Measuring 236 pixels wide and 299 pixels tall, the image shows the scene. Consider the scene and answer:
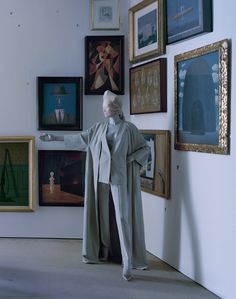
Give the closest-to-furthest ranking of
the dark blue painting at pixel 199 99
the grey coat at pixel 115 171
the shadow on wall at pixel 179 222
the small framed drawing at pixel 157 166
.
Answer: the dark blue painting at pixel 199 99, the shadow on wall at pixel 179 222, the grey coat at pixel 115 171, the small framed drawing at pixel 157 166

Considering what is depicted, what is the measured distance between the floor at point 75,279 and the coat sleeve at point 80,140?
0.80m

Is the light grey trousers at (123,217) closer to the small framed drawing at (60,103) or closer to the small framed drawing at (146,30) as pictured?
the small framed drawing at (60,103)

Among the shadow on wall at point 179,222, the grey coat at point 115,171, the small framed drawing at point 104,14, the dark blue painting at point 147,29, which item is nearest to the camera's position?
the shadow on wall at point 179,222

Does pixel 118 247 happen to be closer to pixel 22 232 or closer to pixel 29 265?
pixel 29 265

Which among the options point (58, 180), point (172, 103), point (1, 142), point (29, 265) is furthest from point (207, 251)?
point (1, 142)

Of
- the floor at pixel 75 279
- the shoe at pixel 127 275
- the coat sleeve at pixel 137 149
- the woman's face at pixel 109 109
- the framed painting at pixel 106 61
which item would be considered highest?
the framed painting at pixel 106 61

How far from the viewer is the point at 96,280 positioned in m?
2.97

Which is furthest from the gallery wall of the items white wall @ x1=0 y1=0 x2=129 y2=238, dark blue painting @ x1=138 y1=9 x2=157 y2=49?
dark blue painting @ x1=138 y1=9 x2=157 y2=49

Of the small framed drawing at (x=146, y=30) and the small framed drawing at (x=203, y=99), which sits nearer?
the small framed drawing at (x=203, y=99)

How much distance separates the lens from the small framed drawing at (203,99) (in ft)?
8.42

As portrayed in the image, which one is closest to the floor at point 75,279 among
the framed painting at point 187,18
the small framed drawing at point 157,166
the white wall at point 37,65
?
the white wall at point 37,65

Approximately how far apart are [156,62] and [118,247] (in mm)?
1318

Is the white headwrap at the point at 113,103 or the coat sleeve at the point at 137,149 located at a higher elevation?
the white headwrap at the point at 113,103

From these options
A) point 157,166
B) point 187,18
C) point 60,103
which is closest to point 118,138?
point 157,166
